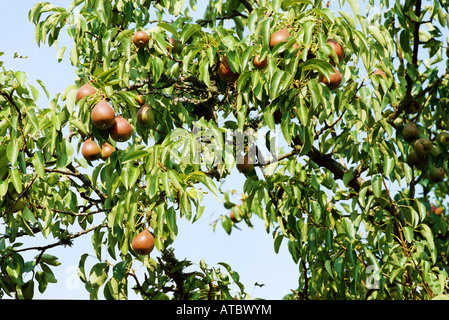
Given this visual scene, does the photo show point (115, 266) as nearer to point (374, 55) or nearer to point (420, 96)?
point (374, 55)

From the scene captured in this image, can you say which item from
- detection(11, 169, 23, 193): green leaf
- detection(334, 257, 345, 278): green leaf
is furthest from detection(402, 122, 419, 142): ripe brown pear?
detection(11, 169, 23, 193): green leaf

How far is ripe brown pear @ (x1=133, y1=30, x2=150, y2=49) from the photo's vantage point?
2.97 metres

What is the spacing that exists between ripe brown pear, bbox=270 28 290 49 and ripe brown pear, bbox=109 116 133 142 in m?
0.78

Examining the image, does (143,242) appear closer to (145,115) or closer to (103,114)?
(103,114)

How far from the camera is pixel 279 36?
2498mm

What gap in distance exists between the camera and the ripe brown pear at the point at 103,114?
2.57 metres

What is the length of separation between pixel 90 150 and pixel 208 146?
0.69m

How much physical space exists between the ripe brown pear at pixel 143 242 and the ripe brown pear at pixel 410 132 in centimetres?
217

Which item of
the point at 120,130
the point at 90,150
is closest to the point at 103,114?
the point at 120,130

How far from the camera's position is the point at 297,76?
253 centimetres

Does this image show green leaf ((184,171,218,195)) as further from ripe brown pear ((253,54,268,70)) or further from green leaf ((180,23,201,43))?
green leaf ((180,23,201,43))
